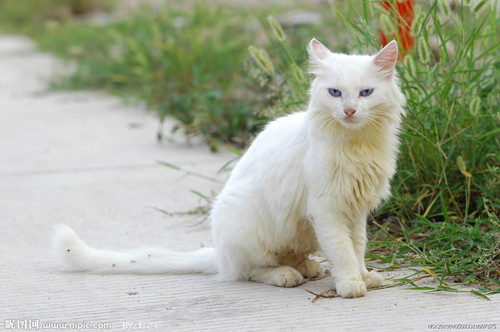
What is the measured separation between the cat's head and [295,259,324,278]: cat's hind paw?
76 centimetres

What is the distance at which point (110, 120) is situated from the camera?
8.14 m

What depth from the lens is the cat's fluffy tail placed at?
367 centimetres

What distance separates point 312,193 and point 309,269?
501 millimetres

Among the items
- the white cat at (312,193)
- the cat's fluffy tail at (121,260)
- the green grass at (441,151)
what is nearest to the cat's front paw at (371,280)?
the white cat at (312,193)

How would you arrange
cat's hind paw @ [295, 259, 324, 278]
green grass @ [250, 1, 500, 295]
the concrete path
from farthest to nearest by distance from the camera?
1. green grass @ [250, 1, 500, 295]
2. cat's hind paw @ [295, 259, 324, 278]
3. the concrete path

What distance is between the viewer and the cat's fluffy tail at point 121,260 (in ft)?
Answer: 12.0

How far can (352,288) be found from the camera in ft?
10.5

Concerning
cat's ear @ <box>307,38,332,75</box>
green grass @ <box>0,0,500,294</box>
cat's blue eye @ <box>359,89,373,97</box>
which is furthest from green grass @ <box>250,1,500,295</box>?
cat's blue eye @ <box>359,89,373,97</box>

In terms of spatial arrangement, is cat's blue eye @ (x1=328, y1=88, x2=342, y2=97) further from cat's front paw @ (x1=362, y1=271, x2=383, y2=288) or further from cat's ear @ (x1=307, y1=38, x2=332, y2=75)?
cat's front paw @ (x1=362, y1=271, x2=383, y2=288)

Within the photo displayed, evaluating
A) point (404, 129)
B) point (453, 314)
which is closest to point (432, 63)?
point (404, 129)

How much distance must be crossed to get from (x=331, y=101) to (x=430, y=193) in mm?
1110

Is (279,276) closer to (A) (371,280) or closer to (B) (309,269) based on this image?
(B) (309,269)

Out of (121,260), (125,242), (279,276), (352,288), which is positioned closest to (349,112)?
(352,288)

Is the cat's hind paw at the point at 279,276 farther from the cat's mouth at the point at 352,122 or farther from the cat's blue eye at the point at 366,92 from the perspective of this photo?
the cat's blue eye at the point at 366,92
